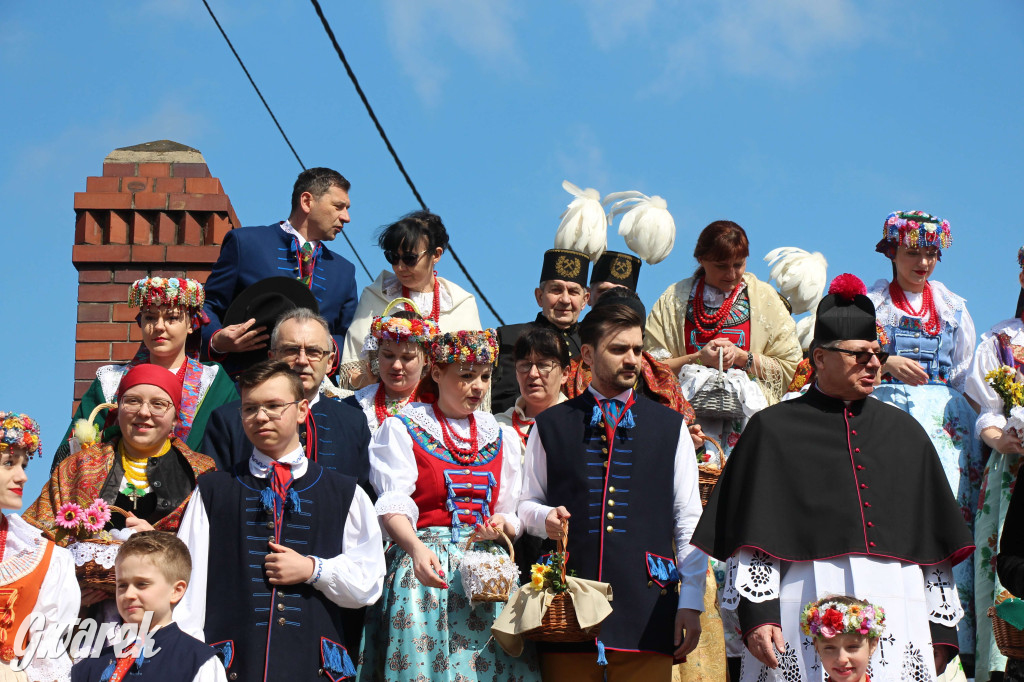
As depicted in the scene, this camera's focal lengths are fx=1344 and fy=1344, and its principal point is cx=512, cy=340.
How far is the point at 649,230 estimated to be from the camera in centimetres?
873

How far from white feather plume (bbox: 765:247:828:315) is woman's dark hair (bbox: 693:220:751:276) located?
6.40ft

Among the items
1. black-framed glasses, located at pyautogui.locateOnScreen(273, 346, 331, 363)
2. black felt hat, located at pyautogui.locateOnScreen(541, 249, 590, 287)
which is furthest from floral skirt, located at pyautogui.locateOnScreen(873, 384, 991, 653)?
black-framed glasses, located at pyautogui.locateOnScreen(273, 346, 331, 363)

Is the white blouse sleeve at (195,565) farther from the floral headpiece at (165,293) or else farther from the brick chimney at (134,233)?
the brick chimney at (134,233)

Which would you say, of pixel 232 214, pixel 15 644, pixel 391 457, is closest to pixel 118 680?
pixel 15 644

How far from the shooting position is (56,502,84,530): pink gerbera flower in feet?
17.5

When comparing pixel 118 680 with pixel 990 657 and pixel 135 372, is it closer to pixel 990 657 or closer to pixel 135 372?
pixel 135 372

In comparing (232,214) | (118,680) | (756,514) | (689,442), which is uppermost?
(232,214)

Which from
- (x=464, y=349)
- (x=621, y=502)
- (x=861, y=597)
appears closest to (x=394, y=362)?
(x=464, y=349)

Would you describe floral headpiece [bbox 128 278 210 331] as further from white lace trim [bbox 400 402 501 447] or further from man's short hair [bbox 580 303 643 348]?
man's short hair [bbox 580 303 643 348]

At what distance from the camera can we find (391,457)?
5867 mm

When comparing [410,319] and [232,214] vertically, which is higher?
[232,214]

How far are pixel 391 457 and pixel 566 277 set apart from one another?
2603 millimetres

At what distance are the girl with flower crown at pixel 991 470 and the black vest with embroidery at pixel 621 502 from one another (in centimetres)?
207

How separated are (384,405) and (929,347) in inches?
123
